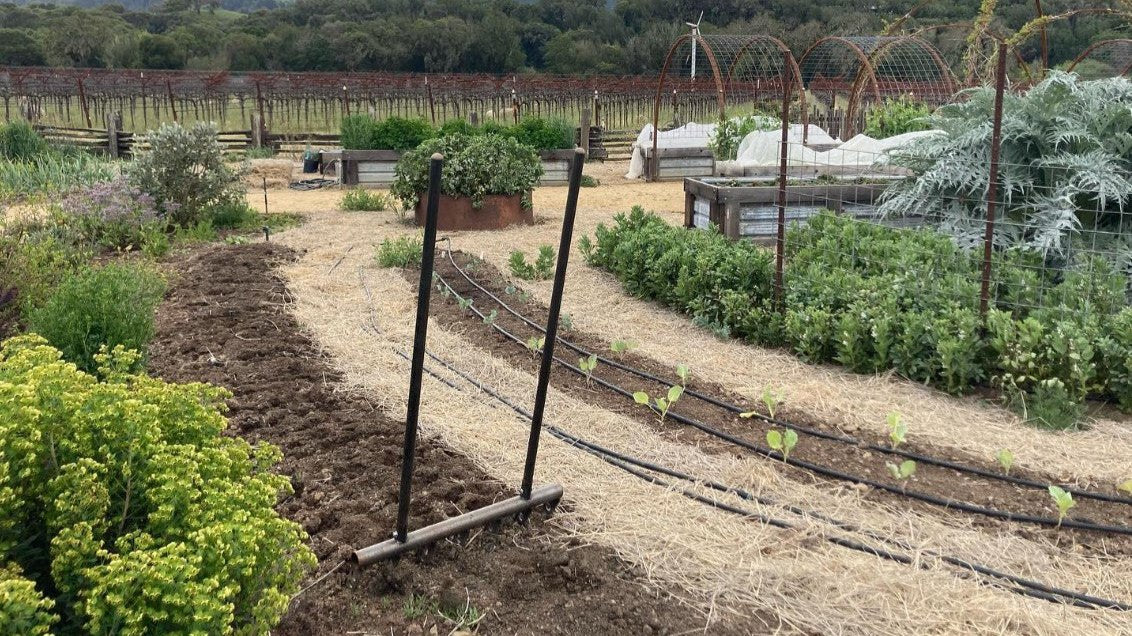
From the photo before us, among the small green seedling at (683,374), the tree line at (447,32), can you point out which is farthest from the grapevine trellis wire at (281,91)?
the small green seedling at (683,374)

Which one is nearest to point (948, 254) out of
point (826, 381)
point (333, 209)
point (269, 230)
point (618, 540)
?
point (826, 381)

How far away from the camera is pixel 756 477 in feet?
13.0

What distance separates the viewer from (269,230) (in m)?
10.8

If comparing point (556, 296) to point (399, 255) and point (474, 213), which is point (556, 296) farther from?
point (474, 213)

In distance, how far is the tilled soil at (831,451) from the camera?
3721mm

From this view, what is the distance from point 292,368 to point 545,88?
26206mm

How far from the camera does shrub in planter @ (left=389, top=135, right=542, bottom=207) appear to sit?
10758 mm

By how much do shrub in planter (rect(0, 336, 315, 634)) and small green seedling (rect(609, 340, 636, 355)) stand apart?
317 cm

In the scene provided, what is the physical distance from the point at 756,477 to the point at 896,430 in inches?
28.1

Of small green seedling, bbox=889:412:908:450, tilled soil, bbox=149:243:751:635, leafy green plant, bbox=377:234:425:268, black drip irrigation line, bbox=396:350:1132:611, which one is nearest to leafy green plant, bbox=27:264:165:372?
tilled soil, bbox=149:243:751:635

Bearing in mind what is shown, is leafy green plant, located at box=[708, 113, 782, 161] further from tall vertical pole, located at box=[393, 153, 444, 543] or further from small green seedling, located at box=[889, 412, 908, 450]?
tall vertical pole, located at box=[393, 153, 444, 543]

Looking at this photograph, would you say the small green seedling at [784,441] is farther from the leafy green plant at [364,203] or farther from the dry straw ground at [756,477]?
the leafy green plant at [364,203]

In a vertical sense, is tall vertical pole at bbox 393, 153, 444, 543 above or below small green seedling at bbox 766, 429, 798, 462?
above

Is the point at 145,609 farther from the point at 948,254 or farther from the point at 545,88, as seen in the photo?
the point at 545,88
